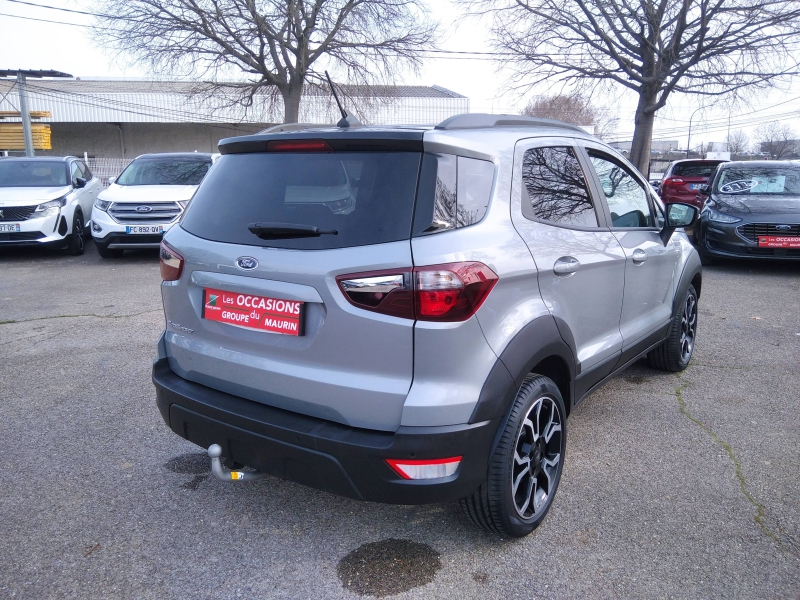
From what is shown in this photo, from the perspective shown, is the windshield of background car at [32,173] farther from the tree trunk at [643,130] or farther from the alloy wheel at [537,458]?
the tree trunk at [643,130]

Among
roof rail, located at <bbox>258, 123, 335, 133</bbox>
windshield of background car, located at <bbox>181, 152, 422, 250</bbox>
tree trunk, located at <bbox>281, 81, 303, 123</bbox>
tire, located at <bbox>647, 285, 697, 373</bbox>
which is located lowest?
tire, located at <bbox>647, 285, 697, 373</bbox>

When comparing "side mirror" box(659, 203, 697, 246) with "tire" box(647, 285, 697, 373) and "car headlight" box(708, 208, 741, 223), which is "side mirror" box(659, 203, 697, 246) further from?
"car headlight" box(708, 208, 741, 223)

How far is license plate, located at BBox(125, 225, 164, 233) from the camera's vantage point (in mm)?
9812

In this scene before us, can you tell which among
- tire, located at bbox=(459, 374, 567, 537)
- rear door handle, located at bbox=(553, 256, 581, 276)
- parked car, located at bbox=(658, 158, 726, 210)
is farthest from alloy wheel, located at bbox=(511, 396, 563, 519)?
parked car, located at bbox=(658, 158, 726, 210)

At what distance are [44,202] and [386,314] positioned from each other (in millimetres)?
9892

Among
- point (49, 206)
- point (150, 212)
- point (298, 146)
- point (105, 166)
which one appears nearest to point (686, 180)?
point (150, 212)

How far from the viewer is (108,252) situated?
10.7 metres

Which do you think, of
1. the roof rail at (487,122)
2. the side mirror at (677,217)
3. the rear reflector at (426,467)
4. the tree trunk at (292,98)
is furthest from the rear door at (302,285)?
the tree trunk at (292,98)

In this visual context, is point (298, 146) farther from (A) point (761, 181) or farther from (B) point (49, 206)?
(A) point (761, 181)

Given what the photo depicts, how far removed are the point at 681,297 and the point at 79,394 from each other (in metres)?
4.23

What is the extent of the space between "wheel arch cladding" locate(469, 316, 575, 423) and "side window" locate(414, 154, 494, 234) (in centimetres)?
51

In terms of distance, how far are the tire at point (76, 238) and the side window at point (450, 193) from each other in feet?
33.2

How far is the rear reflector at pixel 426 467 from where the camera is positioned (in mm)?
2322

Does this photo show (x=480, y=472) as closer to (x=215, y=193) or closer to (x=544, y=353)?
(x=544, y=353)
